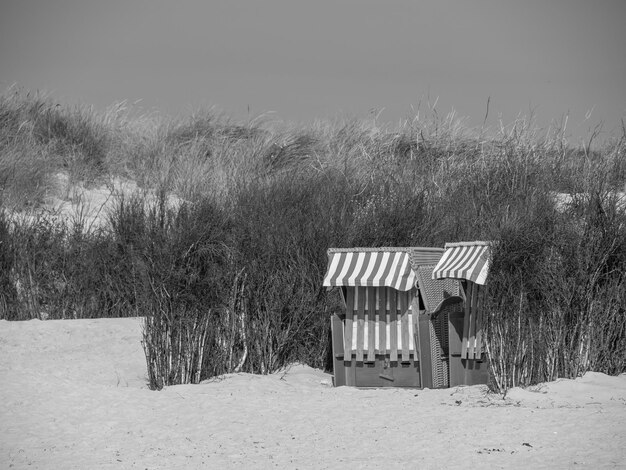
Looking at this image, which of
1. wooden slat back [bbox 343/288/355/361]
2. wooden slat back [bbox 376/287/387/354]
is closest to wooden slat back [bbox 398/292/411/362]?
wooden slat back [bbox 376/287/387/354]

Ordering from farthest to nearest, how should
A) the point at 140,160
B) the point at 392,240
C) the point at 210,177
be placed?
the point at 140,160 → the point at 210,177 → the point at 392,240

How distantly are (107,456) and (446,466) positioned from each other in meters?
2.42

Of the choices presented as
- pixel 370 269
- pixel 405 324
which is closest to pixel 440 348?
pixel 405 324

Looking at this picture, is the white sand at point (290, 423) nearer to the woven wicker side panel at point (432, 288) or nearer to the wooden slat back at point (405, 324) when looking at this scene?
the wooden slat back at point (405, 324)

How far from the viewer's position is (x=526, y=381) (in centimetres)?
888

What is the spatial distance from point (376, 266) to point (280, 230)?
7.20ft

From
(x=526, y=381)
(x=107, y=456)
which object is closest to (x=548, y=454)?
(x=526, y=381)

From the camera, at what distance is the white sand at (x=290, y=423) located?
21.2ft

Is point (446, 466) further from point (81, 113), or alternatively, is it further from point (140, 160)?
point (81, 113)

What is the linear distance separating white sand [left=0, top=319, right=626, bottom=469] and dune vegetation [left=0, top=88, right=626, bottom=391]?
57cm

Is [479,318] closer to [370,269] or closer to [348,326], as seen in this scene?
[370,269]

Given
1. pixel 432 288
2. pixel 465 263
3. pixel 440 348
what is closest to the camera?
pixel 465 263

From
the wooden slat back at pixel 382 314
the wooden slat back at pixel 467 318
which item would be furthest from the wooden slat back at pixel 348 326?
the wooden slat back at pixel 467 318

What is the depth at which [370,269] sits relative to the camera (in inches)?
364
